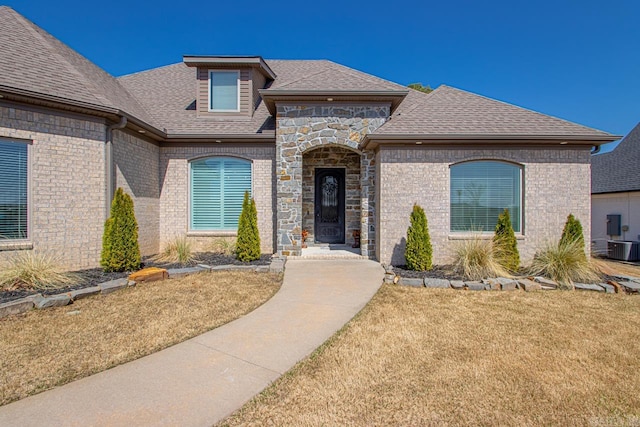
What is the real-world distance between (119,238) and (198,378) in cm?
550

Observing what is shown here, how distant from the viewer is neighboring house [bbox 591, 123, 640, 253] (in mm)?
12578

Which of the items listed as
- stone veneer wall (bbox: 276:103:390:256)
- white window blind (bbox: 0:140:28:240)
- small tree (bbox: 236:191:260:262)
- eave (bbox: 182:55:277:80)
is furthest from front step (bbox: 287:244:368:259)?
eave (bbox: 182:55:277:80)

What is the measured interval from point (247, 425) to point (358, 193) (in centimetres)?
948

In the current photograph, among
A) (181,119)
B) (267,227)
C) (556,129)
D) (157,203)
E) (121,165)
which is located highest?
(181,119)

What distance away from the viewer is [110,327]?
4.58 m

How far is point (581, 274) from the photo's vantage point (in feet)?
23.8

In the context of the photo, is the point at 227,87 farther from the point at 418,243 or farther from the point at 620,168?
the point at 620,168

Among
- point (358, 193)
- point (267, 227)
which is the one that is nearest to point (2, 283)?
point (267, 227)

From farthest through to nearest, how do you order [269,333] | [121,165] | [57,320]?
[121,165] → [57,320] → [269,333]

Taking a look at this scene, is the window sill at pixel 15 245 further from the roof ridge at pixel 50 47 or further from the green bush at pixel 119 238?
the roof ridge at pixel 50 47

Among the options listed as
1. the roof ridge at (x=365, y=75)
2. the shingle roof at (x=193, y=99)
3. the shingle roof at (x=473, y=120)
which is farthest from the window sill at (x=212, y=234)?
the roof ridge at (x=365, y=75)

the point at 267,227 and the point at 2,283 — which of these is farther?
the point at 267,227

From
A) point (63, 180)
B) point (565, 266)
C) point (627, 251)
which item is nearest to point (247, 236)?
point (63, 180)

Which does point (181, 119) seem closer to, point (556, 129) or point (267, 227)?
point (267, 227)
